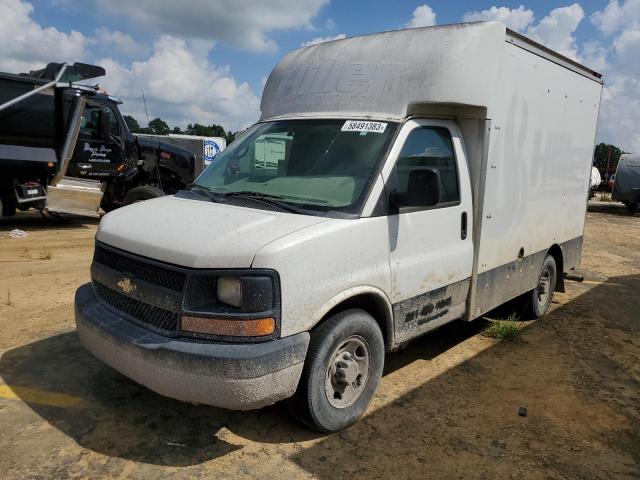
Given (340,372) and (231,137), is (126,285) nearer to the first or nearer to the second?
(340,372)

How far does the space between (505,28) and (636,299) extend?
517 cm

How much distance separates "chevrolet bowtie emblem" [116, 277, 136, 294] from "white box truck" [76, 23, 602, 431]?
0.01 m

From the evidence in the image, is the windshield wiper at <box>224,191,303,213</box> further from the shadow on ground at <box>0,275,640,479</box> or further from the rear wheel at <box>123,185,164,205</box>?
the rear wheel at <box>123,185,164,205</box>

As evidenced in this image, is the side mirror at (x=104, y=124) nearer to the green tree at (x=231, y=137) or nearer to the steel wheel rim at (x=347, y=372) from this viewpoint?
the green tree at (x=231, y=137)

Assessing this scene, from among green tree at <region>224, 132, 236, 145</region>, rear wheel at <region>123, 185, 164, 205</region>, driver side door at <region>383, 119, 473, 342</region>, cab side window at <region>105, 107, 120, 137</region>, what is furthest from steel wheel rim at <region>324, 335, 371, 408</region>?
cab side window at <region>105, 107, 120, 137</region>

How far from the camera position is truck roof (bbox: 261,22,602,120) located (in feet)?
13.4

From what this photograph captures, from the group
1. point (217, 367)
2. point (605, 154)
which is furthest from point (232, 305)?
point (605, 154)

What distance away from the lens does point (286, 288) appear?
120 inches

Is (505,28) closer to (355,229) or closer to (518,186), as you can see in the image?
(518,186)

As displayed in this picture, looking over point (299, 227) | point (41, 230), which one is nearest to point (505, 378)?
point (299, 227)

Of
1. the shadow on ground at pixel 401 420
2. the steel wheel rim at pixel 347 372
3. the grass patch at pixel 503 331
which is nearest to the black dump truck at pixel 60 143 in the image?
the shadow on ground at pixel 401 420

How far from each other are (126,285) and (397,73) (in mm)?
2554

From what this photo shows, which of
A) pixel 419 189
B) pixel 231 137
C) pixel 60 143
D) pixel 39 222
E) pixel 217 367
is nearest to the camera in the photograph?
pixel 217 367

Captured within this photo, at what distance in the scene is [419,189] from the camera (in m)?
3.70
